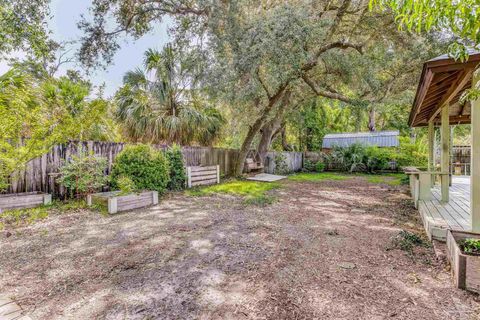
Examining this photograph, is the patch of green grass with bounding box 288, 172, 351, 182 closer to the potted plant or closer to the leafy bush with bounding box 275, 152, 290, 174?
the leafy bush with bounding box 275, 152, 290, 174

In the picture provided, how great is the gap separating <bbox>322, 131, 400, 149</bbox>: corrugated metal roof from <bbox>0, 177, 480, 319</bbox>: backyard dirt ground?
1264 cm

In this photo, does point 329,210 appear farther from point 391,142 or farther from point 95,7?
point 391,142

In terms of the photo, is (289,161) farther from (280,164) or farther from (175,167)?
(175,167)

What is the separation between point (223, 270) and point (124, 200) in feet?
11.1

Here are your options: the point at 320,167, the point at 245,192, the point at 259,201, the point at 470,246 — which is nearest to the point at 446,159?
the point at 470,246

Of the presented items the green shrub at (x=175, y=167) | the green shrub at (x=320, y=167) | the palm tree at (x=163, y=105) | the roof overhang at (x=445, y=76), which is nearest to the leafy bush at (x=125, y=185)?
the green shrub at (x=175, y=167)

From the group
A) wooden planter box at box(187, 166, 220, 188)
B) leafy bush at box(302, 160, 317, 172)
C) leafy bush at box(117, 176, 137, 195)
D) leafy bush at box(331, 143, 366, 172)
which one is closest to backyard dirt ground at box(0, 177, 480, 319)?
leafy bush at box(117, 176, 137, 195)

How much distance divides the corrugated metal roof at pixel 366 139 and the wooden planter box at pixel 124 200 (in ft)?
42.6

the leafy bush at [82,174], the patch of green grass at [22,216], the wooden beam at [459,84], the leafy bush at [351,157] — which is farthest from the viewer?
the leafy bush at [351,157]

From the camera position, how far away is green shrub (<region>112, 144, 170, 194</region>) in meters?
5.91

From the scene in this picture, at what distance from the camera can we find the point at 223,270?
264cm

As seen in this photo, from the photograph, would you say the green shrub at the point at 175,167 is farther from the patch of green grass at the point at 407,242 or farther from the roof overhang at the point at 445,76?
the roof overhang at the point at 445,76

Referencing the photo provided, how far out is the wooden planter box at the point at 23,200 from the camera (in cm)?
457

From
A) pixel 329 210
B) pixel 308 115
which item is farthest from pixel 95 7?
pixel 308 115
